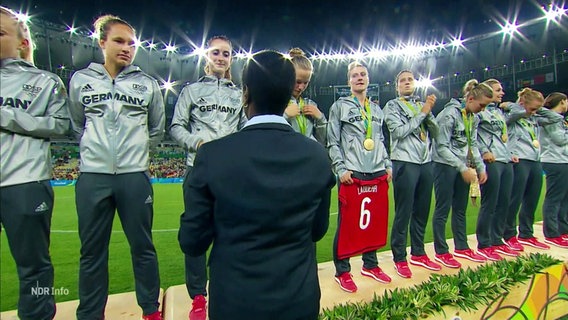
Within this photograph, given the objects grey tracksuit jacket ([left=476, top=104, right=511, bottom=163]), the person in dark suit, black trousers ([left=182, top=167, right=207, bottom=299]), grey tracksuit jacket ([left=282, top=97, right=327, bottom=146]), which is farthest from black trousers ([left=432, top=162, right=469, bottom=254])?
the person in dark suit

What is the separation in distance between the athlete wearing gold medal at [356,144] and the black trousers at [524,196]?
6.91 ft

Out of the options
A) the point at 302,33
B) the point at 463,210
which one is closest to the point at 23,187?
the point at 463,210

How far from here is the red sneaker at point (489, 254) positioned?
11.3ft

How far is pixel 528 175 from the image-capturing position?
406 cm

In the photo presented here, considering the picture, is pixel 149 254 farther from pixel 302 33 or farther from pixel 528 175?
pixel 302 33

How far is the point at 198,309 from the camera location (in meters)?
2.13

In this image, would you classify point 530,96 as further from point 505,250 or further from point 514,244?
point 505,250

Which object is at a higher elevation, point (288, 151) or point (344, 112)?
point (344, 112)

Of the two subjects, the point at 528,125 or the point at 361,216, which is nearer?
the point at 361,216

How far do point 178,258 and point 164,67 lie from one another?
18.0 metres

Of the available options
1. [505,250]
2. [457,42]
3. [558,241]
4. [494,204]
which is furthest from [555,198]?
[457,42]

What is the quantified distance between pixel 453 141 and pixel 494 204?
89cm

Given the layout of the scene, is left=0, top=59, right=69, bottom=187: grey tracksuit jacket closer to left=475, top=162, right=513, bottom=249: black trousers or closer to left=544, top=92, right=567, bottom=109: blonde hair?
left=475, top=162, right=513, bottom=249: black trousers

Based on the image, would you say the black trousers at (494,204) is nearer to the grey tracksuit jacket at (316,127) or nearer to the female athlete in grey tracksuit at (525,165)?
the female athlete in grey tracksuit at (525,165)
